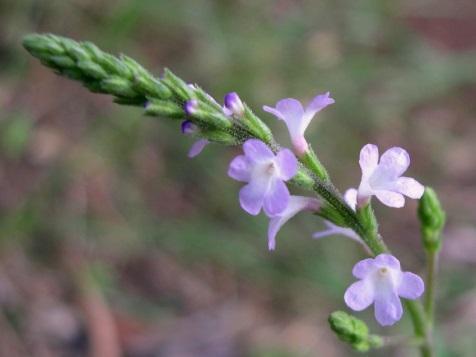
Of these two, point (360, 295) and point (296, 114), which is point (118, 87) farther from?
point (360, 295)

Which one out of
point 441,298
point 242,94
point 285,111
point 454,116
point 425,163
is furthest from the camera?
point 454,116

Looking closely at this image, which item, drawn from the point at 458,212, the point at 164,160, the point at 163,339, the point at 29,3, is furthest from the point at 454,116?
the point at 29,3

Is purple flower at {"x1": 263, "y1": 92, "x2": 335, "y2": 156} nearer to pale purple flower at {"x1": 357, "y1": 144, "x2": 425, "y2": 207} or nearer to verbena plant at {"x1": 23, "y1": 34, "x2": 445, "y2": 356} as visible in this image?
verbena plant at {"x1": 23, "y1": 34, "x2": 445, "y2": 356}

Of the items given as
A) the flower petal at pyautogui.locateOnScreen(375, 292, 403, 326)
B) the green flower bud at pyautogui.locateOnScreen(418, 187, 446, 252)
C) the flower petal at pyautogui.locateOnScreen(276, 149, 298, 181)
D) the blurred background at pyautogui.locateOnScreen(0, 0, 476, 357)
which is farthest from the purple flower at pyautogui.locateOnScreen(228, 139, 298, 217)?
the blurred background at pyautogui.locateOnScreen(0, 0, 476, 357)

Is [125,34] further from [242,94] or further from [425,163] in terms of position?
[425,163]

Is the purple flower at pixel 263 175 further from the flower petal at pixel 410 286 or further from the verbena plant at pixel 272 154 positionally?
the flower petal at pixel 410 286

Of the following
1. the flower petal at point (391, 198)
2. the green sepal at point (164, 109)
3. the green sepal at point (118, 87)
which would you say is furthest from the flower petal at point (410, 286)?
the green sepal at point (118, 87)

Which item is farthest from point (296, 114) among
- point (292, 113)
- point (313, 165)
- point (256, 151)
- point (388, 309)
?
point (388, 309)
